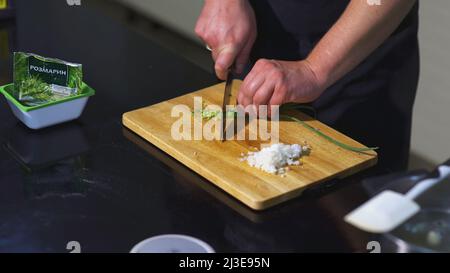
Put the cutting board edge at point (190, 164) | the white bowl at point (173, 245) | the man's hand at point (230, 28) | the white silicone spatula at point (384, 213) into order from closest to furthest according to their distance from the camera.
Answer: the white silicone spatula at point (384, 213), the white bowl at point (173, 245), the cutting board edge at point (190, 164), the man's hand at point (230, 28)

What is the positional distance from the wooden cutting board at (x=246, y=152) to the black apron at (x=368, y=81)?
0.92 ft

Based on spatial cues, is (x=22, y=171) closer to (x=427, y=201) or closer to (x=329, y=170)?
(x=329, y=170)

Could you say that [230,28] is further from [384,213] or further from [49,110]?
[384,213]

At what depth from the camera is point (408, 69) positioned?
2102 mm

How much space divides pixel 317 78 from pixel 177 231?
62 centimetres

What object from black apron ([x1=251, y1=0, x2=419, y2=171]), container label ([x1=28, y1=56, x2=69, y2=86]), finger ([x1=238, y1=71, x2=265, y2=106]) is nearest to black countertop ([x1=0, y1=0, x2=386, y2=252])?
container label ([x1=28, y1=56, x2=69, y2=86])

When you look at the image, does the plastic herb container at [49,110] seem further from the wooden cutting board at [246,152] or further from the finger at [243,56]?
the finger at [243,56]

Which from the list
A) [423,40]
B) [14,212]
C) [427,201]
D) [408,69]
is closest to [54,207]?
[14,212]

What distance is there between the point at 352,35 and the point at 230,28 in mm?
366

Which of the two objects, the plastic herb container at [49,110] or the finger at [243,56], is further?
the finger at [243,56]

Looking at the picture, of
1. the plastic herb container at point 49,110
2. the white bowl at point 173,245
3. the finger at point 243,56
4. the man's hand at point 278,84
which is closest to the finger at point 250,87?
the man's hand at point 278,84

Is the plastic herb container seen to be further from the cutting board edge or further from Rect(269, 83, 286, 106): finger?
Rect(269, 83, 286, 106): finger

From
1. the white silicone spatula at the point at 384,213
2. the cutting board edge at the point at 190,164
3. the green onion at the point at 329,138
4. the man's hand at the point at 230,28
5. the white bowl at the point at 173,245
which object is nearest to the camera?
the white silicone spatula at the point at 384,213

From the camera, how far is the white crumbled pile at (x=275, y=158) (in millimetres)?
1550
